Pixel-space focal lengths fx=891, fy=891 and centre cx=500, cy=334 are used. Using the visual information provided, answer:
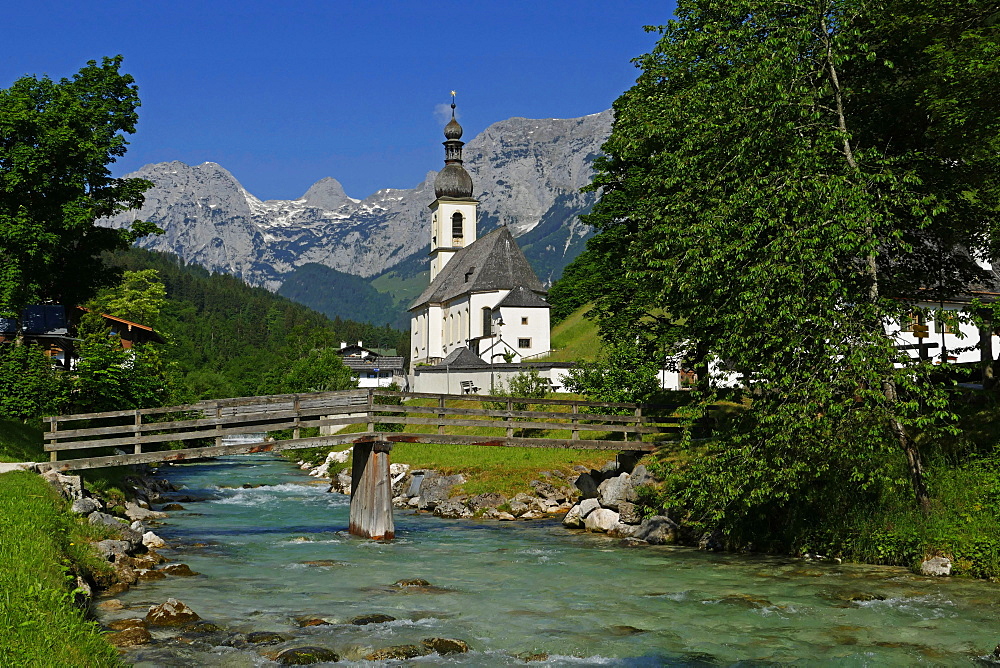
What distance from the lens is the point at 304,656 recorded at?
42.8 ft

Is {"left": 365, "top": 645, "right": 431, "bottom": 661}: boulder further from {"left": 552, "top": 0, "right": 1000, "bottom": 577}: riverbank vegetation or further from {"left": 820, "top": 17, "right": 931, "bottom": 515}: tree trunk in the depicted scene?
{"left": 820, "top": 17, "right": 931, "bottom": 515}: tree trunk

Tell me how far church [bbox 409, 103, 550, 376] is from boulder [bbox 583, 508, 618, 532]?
1873 inches

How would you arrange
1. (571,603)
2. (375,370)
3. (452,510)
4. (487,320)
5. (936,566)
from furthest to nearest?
(375,370) → (487,320) → (452,510) → (936,566) → (571,603)

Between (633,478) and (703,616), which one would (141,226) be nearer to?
(633,478)

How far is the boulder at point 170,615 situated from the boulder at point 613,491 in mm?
15178

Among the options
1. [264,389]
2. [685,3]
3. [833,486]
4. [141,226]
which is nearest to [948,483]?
[833,486]

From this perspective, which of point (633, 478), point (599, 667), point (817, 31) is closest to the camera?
point (599, 667)

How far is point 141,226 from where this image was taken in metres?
35.5

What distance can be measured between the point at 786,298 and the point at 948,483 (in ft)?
19.0

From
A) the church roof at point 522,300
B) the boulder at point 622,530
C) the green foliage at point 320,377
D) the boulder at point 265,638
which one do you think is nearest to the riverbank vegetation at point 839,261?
the boulder at point 622,530

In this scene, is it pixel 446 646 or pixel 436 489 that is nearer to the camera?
pixel 446 646

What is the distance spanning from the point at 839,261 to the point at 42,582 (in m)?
16.7

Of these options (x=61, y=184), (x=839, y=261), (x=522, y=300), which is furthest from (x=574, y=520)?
(x=522, y=300)

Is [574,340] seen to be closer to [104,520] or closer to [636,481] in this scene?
[636,481]
